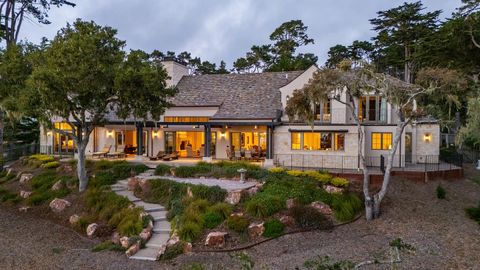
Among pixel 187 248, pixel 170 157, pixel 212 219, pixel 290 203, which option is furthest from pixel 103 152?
pixel 290 203

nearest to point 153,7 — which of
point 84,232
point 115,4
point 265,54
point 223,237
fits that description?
point 115,4

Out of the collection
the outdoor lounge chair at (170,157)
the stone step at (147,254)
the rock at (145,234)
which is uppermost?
the outdoor lounge chair at (170,157)

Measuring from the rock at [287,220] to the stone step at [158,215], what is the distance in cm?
466

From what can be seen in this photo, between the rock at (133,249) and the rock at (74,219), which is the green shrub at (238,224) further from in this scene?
the rock at (74,219)

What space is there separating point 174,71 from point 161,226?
18600mm

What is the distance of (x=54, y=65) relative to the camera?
50.9 feet

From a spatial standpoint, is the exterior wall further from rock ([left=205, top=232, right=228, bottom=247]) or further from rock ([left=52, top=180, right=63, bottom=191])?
rock ([left=205, top=232, right=228, bottom=247])

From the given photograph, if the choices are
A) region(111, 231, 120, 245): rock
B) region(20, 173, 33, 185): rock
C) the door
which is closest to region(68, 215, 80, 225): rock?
region(111, 231, 120, 245): rock

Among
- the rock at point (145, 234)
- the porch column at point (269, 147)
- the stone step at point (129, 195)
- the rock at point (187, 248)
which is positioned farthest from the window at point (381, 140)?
the rock at point (145, 234)

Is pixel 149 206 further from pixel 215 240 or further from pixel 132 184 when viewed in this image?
pixel 215 240

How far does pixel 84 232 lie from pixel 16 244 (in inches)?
91.2

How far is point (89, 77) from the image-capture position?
1552 centimetres

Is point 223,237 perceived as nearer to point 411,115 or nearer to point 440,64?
point 411,115

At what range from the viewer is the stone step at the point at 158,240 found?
11.8 m
